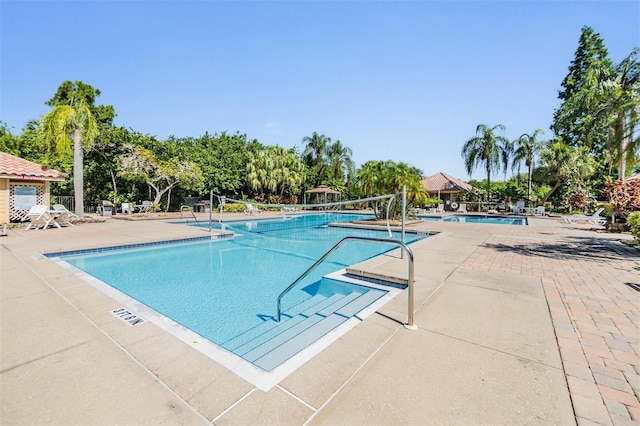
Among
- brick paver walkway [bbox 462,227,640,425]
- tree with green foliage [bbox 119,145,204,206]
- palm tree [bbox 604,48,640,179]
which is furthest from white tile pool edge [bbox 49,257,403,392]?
tree with green foliage [bbox 119,145,204,206]

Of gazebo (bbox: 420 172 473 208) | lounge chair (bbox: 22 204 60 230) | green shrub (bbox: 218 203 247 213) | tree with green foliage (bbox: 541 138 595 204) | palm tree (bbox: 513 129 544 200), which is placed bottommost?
lounge chair (bbox: 22 204 60 230)

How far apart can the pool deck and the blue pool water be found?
1.21 m

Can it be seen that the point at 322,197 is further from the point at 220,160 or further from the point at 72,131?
the point at 72,131

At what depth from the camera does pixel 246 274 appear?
7.04 m

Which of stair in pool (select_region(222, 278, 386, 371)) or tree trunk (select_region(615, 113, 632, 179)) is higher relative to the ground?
tree trunk (select_region(615, 113, 632, 179))

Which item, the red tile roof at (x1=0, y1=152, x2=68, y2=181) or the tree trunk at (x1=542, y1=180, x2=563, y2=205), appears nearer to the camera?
the red tile roof at (x1=0, y1=152, x2=68, y2=181)

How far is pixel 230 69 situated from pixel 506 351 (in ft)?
55.2

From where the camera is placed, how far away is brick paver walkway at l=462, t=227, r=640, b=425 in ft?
6.79

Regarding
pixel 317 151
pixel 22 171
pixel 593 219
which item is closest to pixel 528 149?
pixel 593 219

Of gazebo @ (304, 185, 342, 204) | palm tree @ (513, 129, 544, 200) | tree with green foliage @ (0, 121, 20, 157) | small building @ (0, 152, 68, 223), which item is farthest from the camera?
gazebo @ (304, 185, 342, 204)

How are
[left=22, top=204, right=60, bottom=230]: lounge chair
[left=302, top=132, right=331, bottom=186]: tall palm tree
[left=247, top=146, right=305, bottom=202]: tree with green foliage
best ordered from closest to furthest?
[left=22, top=204, right=60, bottom=230]: lounge chair → [left=247, top=146, right=305, bottom=202]: tree with green foliage → [left=302, top=132, right=331, bottom=186]: tall palm tree

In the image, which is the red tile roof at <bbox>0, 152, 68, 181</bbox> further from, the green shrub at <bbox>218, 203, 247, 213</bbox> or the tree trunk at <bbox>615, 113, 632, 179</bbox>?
the tree trunk at <bbox>615, 113, 632, 179</bbox>

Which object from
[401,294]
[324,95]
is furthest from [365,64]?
[401,294]

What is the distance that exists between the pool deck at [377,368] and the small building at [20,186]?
1299cm
